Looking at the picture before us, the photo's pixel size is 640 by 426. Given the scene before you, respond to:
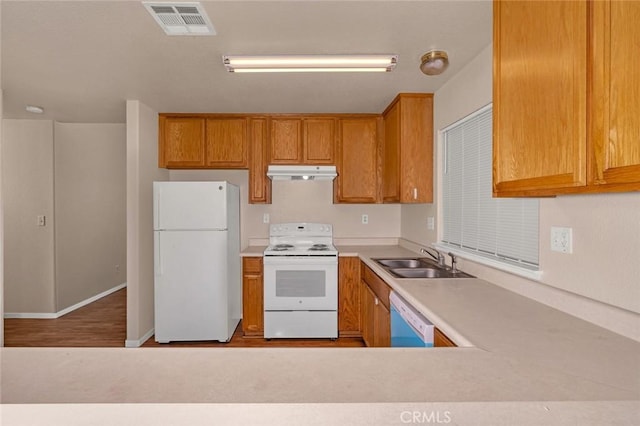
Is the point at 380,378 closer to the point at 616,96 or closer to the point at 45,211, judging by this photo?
the point at 616,96

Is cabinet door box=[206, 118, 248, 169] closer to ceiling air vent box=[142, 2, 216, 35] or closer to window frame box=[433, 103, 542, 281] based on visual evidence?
ceiling air vent box=[142, 2, 216, 35]

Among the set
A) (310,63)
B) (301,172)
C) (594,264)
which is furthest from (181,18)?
(594,264)

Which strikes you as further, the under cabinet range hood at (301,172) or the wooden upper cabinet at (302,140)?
the wooden upper cabinet at (302,140)

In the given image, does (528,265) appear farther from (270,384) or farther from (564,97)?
(270,384)

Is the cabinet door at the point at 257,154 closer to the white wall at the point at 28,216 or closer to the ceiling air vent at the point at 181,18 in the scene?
the ceiling air vent at the point at 181,18

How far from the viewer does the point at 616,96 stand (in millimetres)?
867

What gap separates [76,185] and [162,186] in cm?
202

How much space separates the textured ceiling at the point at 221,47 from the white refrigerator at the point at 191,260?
930mm

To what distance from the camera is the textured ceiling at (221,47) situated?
1698 mm

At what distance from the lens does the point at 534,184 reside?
1.18m

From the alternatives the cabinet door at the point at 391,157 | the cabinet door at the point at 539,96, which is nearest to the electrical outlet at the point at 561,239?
the cabinet door at the point at 539,96

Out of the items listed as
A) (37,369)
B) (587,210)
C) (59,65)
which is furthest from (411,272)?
(59,65)

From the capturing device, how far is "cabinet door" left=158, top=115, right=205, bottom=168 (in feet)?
11.8

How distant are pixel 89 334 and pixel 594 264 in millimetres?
4269
